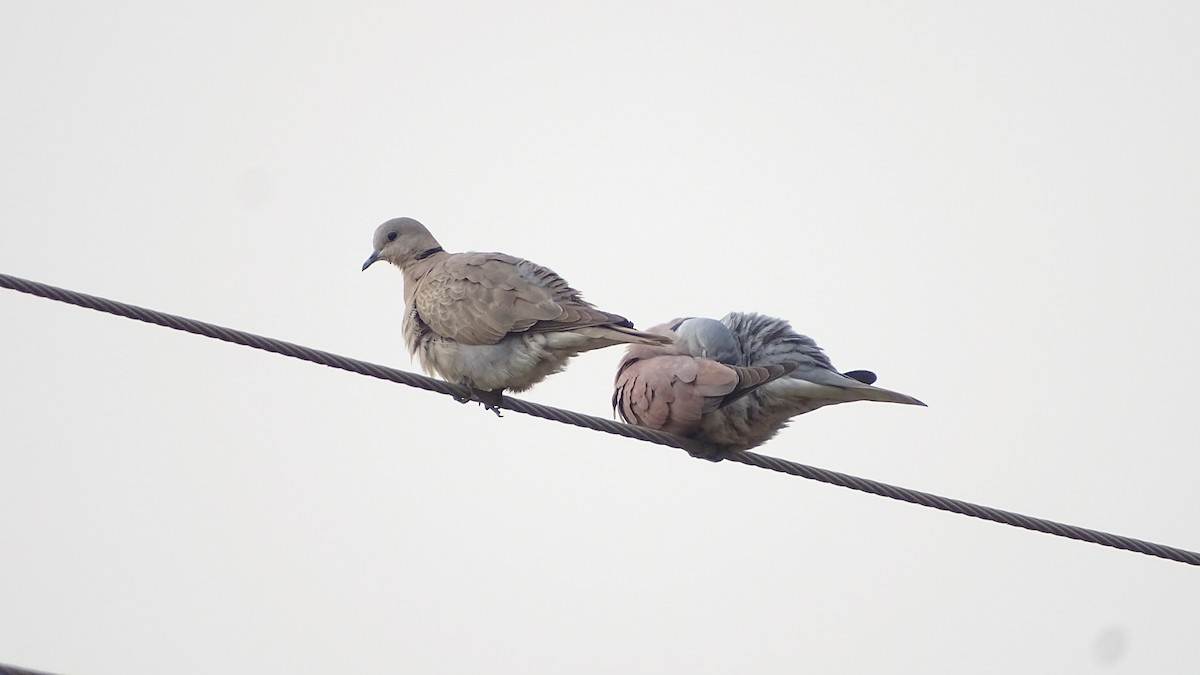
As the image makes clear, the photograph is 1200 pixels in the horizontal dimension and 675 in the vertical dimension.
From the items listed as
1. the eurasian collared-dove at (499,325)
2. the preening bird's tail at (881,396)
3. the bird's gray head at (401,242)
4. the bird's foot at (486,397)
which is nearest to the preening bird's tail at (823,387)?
the preening bird's tail at (881,396)

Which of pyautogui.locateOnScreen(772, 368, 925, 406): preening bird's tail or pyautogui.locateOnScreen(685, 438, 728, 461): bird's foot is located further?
pyautogui.locateOnScreen(685, 438, 728, 461): bird's foot

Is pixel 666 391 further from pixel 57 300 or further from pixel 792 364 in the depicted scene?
pixel 57 300

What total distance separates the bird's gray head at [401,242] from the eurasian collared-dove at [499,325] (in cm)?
65

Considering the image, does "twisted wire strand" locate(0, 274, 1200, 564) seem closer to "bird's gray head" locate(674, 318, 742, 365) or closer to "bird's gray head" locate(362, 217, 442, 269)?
"bird's gray head" locate(674, 318, 742, 365)

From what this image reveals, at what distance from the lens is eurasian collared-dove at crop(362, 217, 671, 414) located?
546cm

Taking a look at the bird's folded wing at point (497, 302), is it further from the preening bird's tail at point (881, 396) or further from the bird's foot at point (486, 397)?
the preening bird's tail at point (881, 396)

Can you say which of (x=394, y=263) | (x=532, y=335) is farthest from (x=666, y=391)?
(x=394, y=263)

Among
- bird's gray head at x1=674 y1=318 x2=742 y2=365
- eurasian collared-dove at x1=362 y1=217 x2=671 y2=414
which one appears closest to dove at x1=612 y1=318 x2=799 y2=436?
bird's gray head at x1=674 y1=318 x2=742 y2=365

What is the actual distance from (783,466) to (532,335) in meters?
1.51

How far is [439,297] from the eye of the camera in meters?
5.94

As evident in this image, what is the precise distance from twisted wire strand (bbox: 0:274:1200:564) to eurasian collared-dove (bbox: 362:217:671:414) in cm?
76

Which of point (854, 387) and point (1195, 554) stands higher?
point (854, 387)

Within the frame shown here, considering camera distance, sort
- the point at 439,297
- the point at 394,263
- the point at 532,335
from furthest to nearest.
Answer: the point at 394,263 → the point at 439,297 → the point at 532,335

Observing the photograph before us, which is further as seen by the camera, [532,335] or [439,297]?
[439,297]
